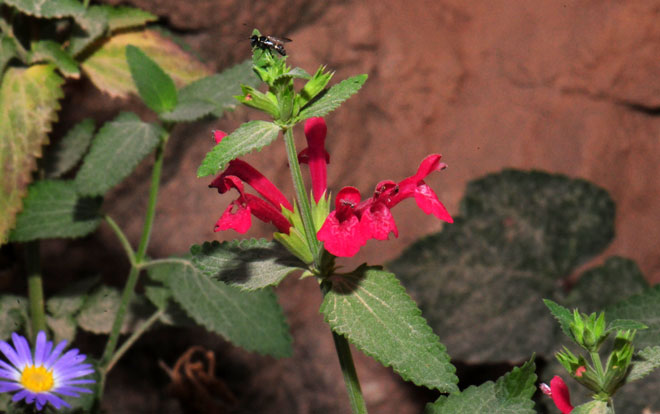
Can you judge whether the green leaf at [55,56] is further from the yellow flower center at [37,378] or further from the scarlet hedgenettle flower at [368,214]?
the scarlet hedgenettle flower at [368,214]

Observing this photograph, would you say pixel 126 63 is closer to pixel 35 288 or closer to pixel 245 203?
pixel 35 288

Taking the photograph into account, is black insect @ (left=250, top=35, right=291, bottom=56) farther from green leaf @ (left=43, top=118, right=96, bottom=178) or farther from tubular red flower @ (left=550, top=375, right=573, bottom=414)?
green leaf @ (left=43, top=118, right=96, bottom=178)

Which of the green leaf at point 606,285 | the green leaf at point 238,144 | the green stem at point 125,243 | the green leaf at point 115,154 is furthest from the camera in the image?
the green leaf at point 606,285

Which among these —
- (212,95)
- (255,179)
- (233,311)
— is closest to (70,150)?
(212,95)

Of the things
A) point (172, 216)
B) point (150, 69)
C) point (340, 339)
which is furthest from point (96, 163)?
point (340, 339)

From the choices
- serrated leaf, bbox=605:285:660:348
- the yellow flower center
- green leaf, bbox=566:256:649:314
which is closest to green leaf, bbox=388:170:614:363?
green leaf, bbox=566:256:649:314

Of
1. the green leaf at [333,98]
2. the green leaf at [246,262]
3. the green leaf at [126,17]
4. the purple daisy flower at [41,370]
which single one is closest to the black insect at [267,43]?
the green leaf at [333,98]
